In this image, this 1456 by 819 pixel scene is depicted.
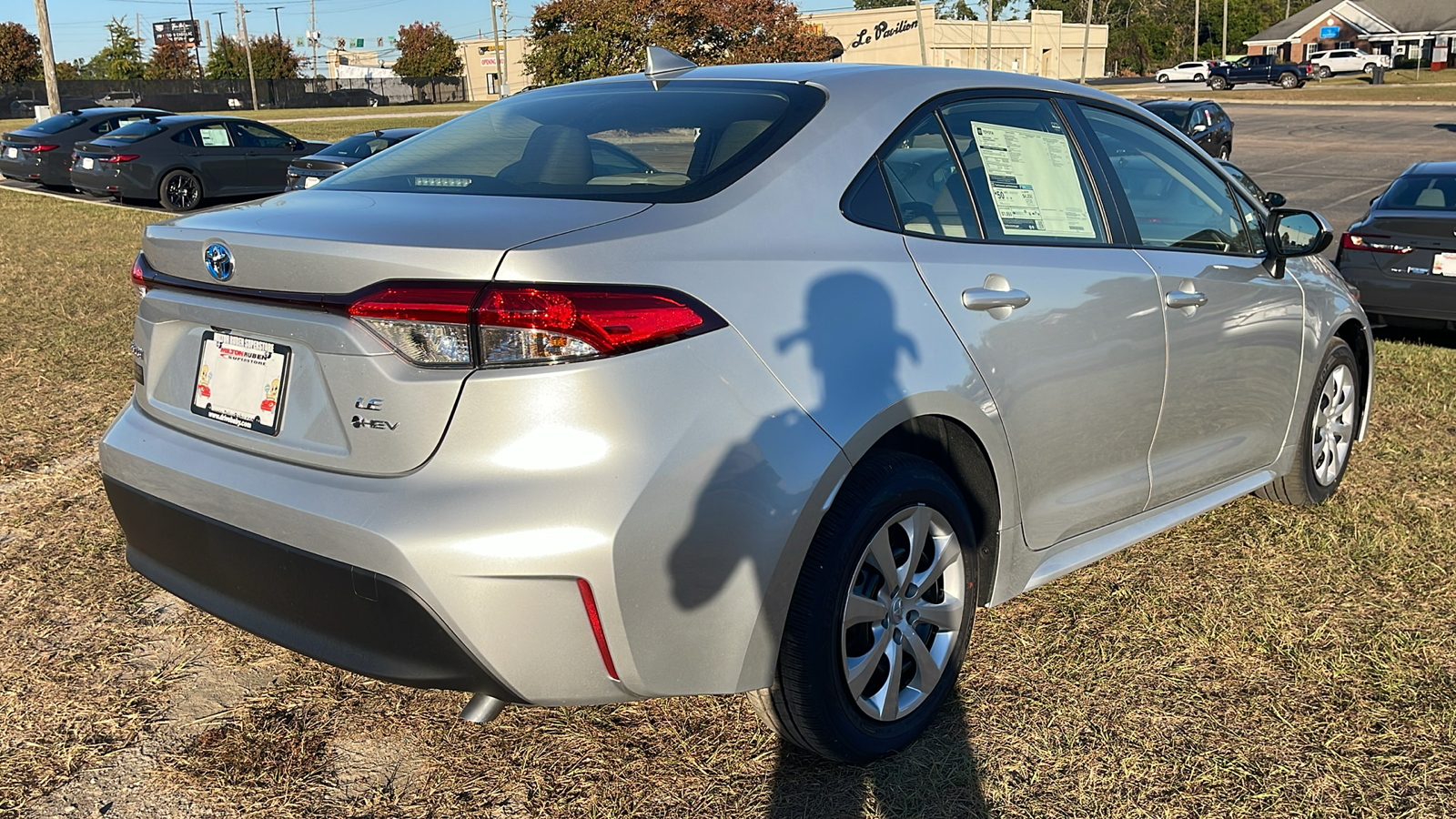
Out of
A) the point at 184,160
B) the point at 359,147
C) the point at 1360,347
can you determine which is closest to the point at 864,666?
the point at 1360,347

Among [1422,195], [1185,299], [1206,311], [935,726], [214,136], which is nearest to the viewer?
[935,726]

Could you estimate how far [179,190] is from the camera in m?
18.1

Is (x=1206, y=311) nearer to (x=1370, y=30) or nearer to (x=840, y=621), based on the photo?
(x=840, y=621)

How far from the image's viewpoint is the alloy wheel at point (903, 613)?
283cm

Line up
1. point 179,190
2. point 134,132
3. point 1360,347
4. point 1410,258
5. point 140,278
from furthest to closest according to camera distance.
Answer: point 179,190, point 134,132, point 1410,258, point 1360,347, point 140,278

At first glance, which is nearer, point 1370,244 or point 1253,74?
point 1370,244

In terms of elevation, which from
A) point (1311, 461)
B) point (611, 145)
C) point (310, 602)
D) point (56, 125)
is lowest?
point (1311, 461)

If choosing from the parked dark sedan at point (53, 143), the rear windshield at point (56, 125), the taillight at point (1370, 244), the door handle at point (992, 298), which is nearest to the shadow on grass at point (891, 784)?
the door handle at point (992, 298)

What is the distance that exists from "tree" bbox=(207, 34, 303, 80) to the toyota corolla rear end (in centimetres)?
9639

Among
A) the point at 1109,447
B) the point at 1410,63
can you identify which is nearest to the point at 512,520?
the point at 1109,447

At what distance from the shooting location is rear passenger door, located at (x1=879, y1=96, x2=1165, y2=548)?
301 centimetres

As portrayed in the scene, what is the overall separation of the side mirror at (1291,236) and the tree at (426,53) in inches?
4039

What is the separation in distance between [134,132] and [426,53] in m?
89.7

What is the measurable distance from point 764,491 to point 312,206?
48.9 inches
